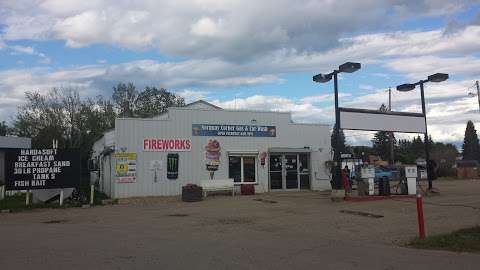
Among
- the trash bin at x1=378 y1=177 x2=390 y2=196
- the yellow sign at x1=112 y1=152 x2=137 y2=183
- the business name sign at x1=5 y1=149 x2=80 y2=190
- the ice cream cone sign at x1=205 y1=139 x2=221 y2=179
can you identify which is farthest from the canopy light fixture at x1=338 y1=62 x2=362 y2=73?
the business name sign at x1=5 y1=149 x2=80 y2=190

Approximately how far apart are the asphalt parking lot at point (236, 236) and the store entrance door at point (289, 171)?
24.0 feet

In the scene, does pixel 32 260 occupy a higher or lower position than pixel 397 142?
lower

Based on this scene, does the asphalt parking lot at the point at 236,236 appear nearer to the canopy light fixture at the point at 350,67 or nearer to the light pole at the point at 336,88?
the light pole at the point at 336,88

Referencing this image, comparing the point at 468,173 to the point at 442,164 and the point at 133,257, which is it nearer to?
the point at 442,164

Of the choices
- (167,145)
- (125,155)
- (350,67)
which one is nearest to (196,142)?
(167,145)

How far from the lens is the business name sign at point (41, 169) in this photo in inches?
851

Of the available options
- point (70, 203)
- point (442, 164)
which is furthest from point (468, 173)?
point (70, 203)

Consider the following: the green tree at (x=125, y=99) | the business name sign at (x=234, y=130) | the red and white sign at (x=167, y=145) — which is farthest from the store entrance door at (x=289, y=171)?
the green tree at (x=125, y=99)

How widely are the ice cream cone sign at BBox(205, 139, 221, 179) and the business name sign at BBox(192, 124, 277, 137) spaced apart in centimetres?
53

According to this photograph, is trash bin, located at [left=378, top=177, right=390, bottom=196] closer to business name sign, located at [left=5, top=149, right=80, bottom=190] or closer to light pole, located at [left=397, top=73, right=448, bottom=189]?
light pole, located at [left=397, top=73, right=448, bottom=189]

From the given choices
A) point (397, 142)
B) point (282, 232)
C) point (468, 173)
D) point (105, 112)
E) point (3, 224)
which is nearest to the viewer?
point (282, 232)

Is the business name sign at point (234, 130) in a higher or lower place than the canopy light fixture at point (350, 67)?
lower

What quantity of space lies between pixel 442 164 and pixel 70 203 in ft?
159

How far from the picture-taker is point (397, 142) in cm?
10000
